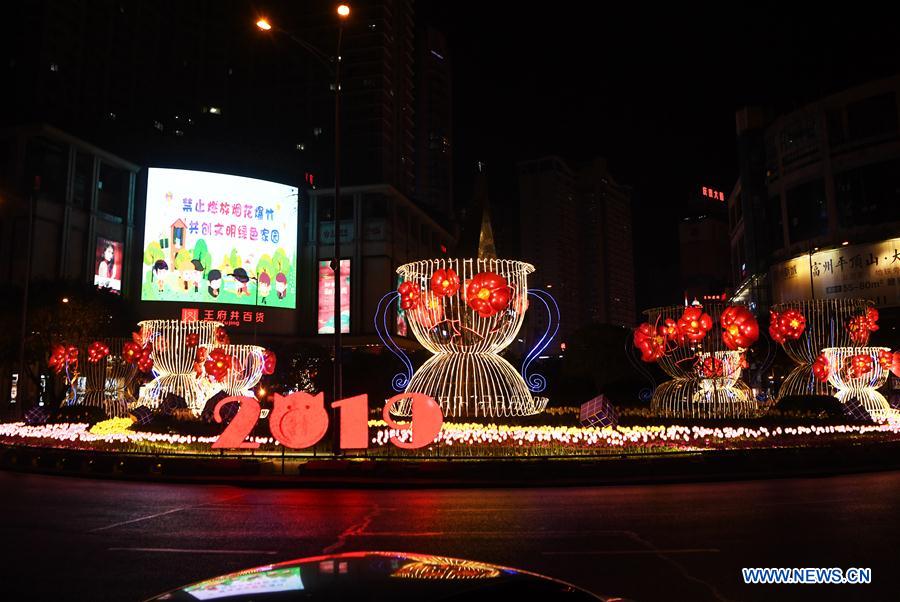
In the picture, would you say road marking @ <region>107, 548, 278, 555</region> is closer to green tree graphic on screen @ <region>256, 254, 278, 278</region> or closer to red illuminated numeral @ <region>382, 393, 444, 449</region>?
red illuminated numeral @ <region>382, 393, 444, 449</region>

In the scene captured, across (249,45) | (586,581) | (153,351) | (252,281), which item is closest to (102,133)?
(252,281)

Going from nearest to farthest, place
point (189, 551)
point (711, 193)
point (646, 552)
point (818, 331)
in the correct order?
point (646, 552) → point (189, 551) → point (818, 331) → point (711, 193)

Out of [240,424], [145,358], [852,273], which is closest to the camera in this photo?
[240,424]

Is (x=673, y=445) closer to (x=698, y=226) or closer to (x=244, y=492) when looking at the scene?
(x=244, y=492)

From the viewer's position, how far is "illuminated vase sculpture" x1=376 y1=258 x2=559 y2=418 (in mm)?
17422

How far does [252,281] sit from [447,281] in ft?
141

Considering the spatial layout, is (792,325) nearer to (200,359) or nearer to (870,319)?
(870,319)

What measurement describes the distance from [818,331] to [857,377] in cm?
197

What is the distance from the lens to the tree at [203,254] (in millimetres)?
53438

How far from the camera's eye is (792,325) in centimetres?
2123

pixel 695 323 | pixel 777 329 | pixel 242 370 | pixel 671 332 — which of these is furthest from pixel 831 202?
pixel 242 370

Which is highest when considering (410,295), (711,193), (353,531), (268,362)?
(711,193)

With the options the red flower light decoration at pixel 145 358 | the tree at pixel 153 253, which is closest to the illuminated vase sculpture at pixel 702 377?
the red flower light decoration at pixel 145 358

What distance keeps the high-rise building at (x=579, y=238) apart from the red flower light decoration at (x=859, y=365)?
125m
